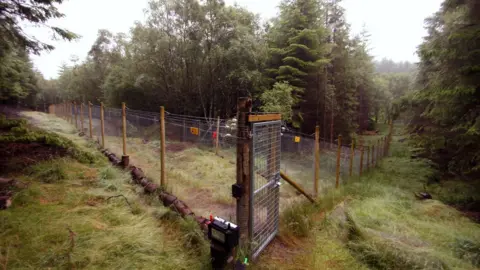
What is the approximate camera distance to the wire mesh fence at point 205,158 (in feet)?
13.1

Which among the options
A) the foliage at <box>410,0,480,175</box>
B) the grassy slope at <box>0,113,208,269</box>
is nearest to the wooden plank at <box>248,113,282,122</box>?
the grassy slope at <box>0,113,208,269</box>

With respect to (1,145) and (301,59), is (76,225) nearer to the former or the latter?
(1,145)

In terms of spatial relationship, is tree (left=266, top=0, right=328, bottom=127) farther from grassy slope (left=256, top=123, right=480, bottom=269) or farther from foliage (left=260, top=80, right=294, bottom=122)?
grassy slope (left=256, top=123, right=480, bottom=269)

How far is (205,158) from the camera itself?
6.59 metres

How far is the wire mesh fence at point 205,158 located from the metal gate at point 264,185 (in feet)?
2.81

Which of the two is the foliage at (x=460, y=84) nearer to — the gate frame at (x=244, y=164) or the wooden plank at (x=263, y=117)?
the wooden plank at (x=263, y=117)

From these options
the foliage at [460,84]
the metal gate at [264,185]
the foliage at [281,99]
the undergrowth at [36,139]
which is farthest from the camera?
the foliage at [281,99]

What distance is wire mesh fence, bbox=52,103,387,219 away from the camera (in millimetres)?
3979

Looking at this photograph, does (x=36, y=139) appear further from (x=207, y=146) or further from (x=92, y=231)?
(x=207, y=146)

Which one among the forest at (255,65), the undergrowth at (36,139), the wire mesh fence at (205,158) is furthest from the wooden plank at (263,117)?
the forest at (255,65)

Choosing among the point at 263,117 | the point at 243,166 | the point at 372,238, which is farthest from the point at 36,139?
the point at 372,238

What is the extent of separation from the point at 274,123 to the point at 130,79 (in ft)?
42.7

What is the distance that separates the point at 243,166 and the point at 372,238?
6.44 feet

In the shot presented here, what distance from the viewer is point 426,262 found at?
2.12 meters
